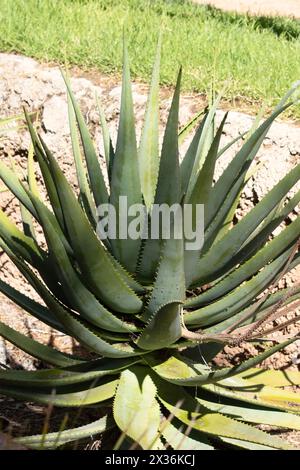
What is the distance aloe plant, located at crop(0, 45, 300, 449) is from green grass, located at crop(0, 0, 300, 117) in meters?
1.71

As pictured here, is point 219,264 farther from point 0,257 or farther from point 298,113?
point 0,257

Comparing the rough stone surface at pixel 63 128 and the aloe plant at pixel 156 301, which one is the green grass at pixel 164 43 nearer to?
the rough stone surface at pixel 63 128

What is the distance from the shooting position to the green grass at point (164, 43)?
197 inches

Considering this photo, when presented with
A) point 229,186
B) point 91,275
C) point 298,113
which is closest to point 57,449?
point 91,275

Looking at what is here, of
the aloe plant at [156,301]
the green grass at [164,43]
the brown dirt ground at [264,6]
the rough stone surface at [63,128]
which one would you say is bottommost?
the aloe plant at [156,301]

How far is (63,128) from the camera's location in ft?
16.8

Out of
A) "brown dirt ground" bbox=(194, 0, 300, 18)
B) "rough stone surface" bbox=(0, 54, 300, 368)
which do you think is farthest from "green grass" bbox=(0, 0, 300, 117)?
"brown dirt ground" bbox=(194, 0, 300, 18)

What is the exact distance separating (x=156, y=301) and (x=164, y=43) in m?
3.04

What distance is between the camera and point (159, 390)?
313cm

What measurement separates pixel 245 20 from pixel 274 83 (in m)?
2.09

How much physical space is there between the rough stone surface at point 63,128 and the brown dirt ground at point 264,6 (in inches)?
195

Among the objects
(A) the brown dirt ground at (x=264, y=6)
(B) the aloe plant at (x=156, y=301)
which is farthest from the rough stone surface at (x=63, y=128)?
(A) the brown dirt ground at (x=264, y=6)

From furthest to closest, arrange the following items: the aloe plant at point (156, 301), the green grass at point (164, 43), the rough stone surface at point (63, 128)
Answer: the green grass at point (164, 43) < the rough stone surface at point (63, 128) < the aloe plant at point (156, 301)

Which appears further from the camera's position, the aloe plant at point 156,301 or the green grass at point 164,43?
the green grass at point 164,43
